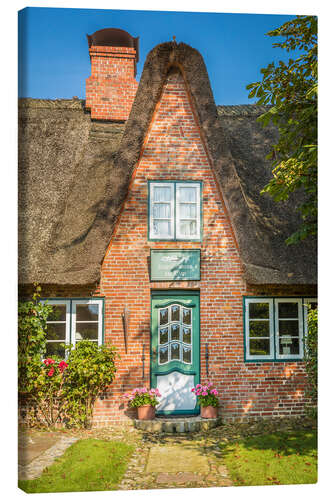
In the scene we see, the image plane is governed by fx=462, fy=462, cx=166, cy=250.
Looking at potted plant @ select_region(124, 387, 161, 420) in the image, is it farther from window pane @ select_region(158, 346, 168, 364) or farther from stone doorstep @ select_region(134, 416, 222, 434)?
window pane @ select_region(158, 346, 168, 364)

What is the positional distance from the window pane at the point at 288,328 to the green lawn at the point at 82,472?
3019 millimetres

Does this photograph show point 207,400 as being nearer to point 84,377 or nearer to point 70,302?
point 84,377

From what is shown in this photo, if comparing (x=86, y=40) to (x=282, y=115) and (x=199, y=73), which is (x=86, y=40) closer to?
(x=199, y=73)

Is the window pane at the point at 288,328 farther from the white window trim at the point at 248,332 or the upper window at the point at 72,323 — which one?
the upper window at the point at 72,323

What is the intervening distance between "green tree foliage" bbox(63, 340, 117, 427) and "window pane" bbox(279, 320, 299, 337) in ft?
8.51

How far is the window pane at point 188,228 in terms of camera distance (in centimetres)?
698

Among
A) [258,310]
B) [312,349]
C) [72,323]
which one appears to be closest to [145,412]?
[72,323]

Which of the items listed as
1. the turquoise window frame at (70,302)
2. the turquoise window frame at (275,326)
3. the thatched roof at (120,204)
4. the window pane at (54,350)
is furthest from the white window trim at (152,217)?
the window pane at (54,350)

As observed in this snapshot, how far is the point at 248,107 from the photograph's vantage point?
386 inches

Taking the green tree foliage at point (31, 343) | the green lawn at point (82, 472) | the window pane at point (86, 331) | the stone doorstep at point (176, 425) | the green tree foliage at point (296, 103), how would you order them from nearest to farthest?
the green lawn at point (82, 472) → the green tree foliage at point (296, 103) → the green tree foliage at point (31, 343) → the stone doorstep at point (176, 425) → the window pane at point (86, 331)

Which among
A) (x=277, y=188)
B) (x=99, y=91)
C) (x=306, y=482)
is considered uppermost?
(x=99, y=91)

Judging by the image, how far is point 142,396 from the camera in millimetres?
6578
